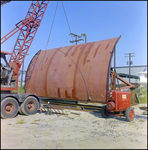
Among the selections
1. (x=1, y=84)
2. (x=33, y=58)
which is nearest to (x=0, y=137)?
(x=1, y=84)

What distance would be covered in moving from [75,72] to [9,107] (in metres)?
4.71

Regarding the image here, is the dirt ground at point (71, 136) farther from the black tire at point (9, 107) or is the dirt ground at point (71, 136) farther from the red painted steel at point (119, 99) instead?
the red painted steel at point (119, 99)

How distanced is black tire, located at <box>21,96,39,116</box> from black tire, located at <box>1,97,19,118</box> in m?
0.43

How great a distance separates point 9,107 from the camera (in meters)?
8.09

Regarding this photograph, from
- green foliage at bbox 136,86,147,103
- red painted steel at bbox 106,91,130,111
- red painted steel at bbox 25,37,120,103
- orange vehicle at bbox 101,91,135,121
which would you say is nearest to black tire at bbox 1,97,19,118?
red painted steel at bbox 25,37,120,103

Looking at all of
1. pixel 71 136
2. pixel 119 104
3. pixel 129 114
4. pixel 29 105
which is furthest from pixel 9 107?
pixel 129 114

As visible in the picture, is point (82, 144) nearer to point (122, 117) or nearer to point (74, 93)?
point (122, 117)

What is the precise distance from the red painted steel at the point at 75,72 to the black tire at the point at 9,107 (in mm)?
3983

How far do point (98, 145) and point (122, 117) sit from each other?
4612mm

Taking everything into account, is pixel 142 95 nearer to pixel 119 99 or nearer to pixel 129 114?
pixel 129 114

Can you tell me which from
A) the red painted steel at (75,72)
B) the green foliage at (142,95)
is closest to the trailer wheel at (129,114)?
the red painted steel at (75,72)

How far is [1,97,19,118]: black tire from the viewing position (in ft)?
25.3

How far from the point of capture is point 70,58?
1181 centimetres

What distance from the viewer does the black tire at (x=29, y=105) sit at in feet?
28.3
